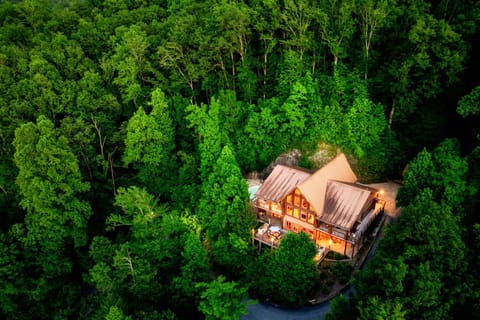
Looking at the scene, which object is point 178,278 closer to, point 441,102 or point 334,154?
point 334,154

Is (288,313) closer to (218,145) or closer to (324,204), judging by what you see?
(324,204)

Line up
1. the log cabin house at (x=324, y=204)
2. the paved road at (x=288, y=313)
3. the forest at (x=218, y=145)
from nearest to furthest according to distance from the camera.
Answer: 1. the forest at (x=218, y=145)
2. the paved road at (x=288, y=313)
3. the log cabin house at (x=324, y=204)

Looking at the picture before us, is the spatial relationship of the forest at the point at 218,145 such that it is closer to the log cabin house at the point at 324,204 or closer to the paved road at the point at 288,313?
the paved road at the point at 288,313

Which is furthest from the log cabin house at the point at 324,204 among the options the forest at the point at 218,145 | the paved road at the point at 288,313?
the paved road at the point at 288,313

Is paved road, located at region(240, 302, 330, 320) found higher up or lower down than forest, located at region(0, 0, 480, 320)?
lower down

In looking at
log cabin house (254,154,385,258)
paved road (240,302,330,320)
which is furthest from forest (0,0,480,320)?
log cabin house (254,154,385,258)

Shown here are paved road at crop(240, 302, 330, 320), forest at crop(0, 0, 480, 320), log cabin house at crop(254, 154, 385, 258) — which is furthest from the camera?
log cabin house at crop(254, 154, 385, 258)

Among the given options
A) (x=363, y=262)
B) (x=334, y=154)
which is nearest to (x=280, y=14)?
(x=334, y=154)

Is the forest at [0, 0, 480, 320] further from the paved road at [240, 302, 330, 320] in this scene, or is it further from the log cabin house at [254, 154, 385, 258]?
the log cabin house at [254, 154, 385, 258]
